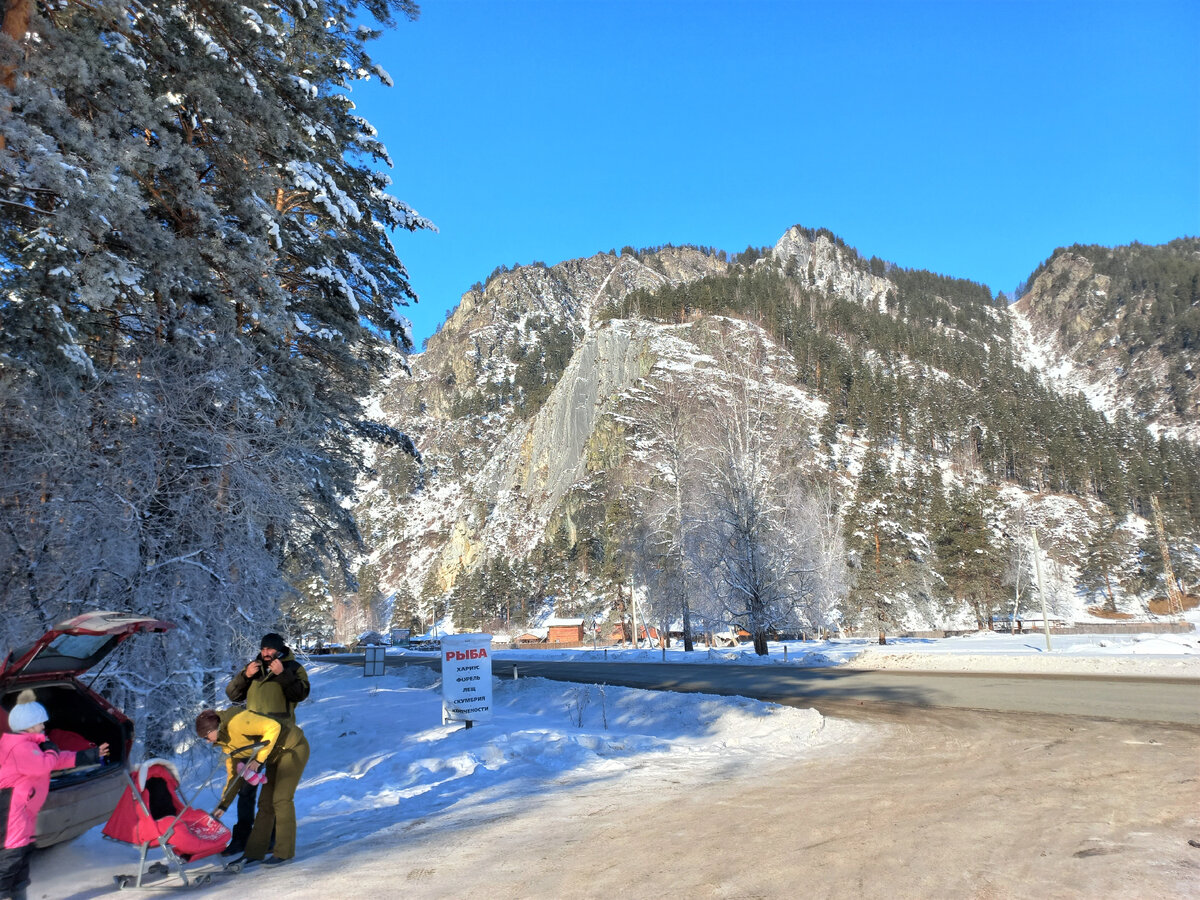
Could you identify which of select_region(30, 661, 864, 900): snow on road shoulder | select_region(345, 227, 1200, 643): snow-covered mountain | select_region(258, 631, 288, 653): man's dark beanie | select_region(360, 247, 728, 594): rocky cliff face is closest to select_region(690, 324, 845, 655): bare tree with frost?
select_region(345, 227, 1200, 643): snow-covered mountain

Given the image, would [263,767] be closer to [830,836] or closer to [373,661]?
[830,836]

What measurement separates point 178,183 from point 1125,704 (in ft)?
53.8

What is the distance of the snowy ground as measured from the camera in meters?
4.41

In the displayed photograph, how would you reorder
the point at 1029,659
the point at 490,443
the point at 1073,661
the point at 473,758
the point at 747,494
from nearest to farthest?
the point at 473,758 < the point at 1073,661 < the point at 1029,659 < the point at 747,494 < the point at 490,443

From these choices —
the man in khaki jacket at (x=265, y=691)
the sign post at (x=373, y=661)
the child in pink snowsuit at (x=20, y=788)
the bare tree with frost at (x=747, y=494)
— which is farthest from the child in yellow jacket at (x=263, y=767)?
the bare tree with frost at (x=747, y=494)

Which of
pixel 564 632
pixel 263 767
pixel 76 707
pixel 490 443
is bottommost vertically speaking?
pixel 564 632

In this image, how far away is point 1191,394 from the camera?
5335 inches

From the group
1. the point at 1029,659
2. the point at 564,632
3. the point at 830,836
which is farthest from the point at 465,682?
the point at 564,632

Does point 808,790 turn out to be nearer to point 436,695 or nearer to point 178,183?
point 178,183

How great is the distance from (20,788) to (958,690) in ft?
52.6

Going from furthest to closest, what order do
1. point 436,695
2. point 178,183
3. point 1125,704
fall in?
point 436,695 → point 1125,704 → point 178,183

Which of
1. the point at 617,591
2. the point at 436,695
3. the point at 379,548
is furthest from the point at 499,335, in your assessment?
the point at 436,695

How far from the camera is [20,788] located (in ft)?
11.9

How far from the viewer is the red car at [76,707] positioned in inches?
159
